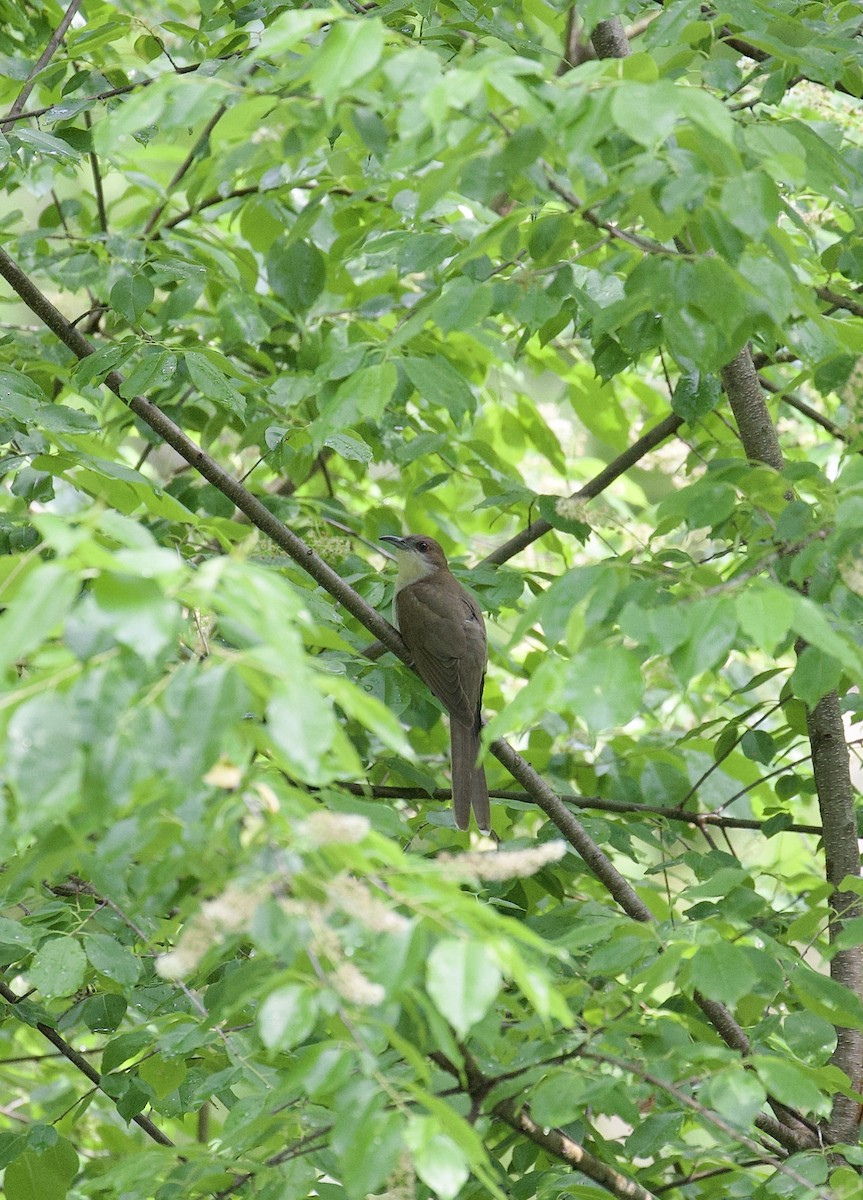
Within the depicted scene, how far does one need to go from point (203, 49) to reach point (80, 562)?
10.6ft

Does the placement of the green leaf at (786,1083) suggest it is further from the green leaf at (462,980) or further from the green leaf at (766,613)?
the green leaf at (462,980)

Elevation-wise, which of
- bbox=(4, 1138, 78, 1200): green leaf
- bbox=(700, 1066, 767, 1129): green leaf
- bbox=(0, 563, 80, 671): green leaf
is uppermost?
bbox=(0, 563, 80, 671): green leaf

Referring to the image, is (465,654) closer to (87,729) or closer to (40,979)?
(40,979)

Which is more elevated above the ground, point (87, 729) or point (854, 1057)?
point (87, 729)

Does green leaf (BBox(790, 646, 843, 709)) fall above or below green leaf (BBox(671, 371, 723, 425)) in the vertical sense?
below

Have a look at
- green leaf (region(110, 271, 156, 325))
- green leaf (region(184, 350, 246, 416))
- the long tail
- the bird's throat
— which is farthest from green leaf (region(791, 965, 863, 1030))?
the bird's throat

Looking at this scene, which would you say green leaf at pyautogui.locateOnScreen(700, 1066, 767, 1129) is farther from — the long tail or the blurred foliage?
the long tail

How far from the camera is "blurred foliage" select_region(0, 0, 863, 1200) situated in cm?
145

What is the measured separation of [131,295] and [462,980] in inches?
95.5

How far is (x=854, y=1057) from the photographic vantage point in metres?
3.18

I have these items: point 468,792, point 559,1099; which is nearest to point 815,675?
point 559,1099

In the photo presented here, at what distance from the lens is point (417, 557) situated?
522 centimetres

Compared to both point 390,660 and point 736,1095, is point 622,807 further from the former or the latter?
point 736,1095

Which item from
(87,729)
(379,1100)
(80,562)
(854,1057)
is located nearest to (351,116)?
(80,562)
